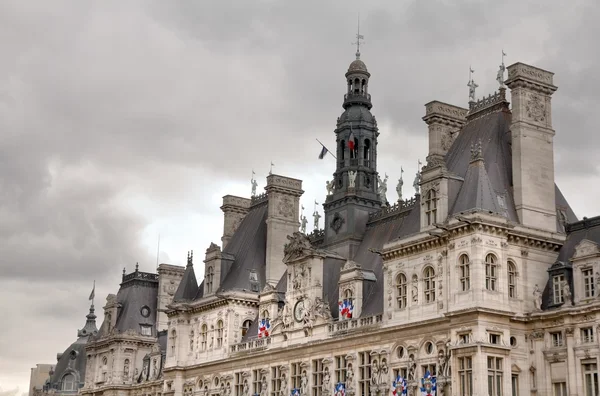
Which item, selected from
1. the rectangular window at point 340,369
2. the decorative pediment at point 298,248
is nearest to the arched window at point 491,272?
the rectangular window at point 340,369

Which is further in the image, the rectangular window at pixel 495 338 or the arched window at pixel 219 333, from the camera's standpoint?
the arched window at pixel 219 333

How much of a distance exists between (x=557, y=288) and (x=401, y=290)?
9.76 meters

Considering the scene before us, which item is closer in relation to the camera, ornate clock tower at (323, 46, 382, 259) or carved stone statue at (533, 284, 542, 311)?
carved stone statue at (533, 284, 542, 311)

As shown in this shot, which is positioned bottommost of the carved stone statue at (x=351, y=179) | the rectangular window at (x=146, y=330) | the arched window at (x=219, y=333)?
the arched window at (x=219, y=333)

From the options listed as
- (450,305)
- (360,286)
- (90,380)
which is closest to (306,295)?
(360,286)

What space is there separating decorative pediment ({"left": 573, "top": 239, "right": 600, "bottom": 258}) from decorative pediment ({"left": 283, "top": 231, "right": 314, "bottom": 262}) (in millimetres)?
21154

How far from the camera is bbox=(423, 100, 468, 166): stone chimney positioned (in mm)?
70000

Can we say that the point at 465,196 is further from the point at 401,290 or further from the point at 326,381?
the point at 326,381

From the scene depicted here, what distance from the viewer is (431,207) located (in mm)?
59375

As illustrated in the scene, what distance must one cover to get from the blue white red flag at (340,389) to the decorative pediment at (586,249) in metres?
18.1

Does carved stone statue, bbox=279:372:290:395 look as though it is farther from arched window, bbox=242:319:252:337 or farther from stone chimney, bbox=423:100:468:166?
stone chimney, bbox=423:100:468:166

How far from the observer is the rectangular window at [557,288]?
5506 cm

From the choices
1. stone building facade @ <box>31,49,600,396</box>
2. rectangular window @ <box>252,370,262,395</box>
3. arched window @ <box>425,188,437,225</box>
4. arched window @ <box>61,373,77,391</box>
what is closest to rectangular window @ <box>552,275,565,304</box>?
stone building facade @ <box>31,49,600,396</box>

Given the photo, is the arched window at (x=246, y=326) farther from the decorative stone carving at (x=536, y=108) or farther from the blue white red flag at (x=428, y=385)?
the decorative stone carving at (x=536, y=108)
